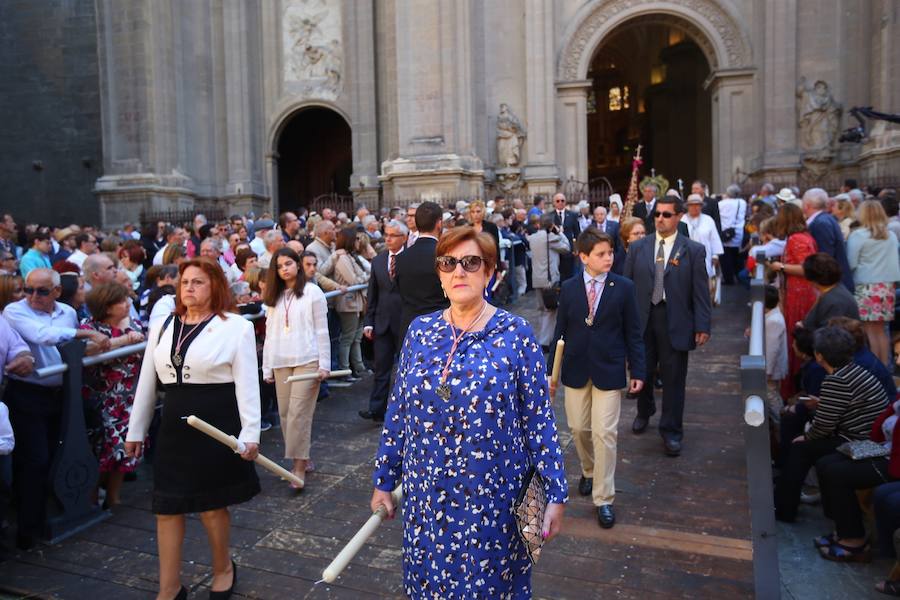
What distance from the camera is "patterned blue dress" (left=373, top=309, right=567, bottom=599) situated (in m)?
2.98

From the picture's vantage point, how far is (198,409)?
4309 millimetres

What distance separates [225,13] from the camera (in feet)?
80.8

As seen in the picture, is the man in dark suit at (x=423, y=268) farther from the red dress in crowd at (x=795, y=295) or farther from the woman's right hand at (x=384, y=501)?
the red dress in crowd at (x=795, y=295)

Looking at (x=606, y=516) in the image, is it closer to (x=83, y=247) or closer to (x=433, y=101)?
(x=83, y=247)

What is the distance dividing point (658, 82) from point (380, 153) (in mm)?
14899

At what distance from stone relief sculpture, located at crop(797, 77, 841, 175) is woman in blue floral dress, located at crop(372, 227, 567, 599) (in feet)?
70.2

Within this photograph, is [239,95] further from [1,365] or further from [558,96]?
[1,365]

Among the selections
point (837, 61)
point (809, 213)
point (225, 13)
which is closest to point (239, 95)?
point (225, 13)

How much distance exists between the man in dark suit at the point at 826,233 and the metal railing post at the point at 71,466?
7.24 m

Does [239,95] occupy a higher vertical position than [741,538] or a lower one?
higher

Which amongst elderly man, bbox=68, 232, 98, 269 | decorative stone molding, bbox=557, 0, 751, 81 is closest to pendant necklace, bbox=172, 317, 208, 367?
elderly man, bbox=68, 232, 98, 269

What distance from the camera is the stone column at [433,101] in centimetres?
2148

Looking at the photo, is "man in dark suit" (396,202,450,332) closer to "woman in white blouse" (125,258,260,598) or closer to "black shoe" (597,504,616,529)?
"black shoe" (597,504,616,529)

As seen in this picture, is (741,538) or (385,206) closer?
(741,538)
